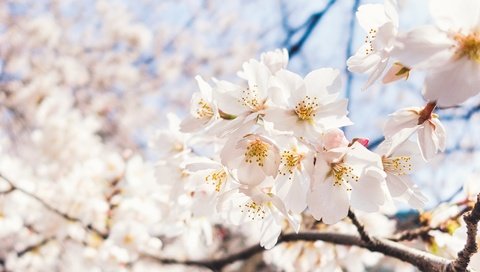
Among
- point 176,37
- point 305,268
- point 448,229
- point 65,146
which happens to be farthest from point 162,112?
point 448,229

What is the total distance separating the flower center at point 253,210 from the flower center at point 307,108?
0.31m

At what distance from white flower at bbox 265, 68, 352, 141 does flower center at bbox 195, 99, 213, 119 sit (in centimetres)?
23

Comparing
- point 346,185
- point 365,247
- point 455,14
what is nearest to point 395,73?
point 455,14

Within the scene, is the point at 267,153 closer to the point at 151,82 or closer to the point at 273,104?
the point at 273,104

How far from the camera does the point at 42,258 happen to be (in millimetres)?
3117

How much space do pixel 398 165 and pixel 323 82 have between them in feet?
0.94

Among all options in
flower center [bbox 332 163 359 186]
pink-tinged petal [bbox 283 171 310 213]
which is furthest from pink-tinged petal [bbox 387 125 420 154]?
pink-tinged petal [bbox 283 171 310 213]

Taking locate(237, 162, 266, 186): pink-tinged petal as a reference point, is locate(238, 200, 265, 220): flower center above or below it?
below

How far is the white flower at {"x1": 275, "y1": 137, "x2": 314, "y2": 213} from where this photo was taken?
0.98 metres

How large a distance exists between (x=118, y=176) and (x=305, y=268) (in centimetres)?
136

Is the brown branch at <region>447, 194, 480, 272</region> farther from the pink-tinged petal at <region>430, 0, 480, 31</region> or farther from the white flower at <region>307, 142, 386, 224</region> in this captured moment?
the pink-tinged petal at <region>430, 0, 480, 31</region>

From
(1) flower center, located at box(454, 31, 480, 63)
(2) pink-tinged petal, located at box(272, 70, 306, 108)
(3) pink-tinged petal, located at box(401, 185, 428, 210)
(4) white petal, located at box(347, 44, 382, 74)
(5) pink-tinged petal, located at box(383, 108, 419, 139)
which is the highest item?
(1) flower center, located at box(454, 31, 480, 63)

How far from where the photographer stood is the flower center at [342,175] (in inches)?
38.3

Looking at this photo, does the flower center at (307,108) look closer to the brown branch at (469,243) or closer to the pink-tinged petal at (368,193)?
the pink-tinged petal at (368,193)
